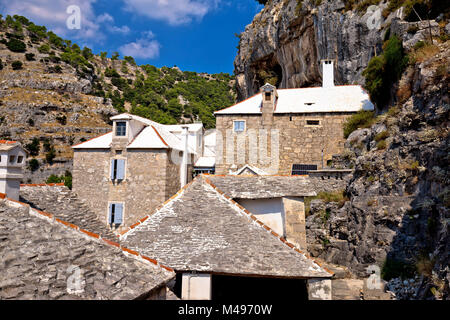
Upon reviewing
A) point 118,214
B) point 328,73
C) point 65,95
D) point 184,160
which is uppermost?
point 65,95

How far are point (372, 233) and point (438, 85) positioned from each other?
5.54 metres

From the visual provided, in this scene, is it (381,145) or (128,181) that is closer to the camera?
(381,145)

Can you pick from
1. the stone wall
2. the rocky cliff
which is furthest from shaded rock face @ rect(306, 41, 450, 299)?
the stone wall

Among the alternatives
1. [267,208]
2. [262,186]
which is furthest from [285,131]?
[267,208]

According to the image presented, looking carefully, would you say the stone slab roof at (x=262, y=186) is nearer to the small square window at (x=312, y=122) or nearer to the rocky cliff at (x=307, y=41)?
the rocky cliff at (x=307, y=41)

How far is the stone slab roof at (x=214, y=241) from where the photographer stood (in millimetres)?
7211

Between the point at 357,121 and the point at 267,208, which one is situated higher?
the point at 357,121

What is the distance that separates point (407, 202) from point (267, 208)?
4919mm

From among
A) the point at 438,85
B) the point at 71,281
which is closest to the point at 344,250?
the point at 438,85

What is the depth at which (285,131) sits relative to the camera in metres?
25.3

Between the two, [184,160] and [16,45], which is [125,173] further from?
[16,45]

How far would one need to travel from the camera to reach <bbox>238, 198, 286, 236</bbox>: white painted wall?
1055 centimetres

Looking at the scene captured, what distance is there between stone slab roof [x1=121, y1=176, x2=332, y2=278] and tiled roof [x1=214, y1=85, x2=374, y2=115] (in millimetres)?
17307

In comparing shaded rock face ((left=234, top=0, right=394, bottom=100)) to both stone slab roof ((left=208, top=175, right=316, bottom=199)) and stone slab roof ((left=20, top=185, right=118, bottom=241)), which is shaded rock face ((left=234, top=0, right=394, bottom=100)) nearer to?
stone slab roof ((left=208, top=175, right=316, bottom=199))
